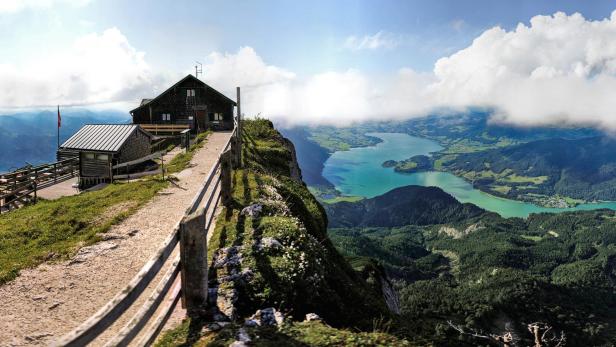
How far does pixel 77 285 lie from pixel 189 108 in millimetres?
53704

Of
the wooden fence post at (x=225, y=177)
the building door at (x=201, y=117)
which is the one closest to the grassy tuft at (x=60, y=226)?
the wooden fence post at (x=225, y=177)

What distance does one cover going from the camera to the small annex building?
33.5m

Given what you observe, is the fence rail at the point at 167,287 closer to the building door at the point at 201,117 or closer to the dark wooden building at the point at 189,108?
the building door at the point at 201,117

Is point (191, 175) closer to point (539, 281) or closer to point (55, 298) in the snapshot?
point (55, 298)

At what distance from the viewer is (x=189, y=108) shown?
203 feet

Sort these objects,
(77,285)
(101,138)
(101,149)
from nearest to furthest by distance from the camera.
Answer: (77,285), (101,149), (101,138)

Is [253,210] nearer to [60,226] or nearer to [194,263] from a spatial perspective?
[194,263]

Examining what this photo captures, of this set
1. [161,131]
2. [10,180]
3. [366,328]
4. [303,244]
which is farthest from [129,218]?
[161,131]

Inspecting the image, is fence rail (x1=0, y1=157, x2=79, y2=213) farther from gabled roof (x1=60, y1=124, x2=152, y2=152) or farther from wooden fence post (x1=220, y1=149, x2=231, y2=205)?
wooden fence post (x1=220, y1=149, x2=231, y2=205)

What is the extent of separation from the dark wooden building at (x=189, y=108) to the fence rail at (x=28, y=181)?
84.4 feet

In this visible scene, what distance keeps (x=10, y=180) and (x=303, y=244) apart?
26485 mm


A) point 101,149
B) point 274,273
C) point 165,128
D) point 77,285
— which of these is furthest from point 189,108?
point 274,273

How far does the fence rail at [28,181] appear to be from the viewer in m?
28.0

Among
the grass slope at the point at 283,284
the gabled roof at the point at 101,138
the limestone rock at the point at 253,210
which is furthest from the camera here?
the gabled roof at the point at 101,138
